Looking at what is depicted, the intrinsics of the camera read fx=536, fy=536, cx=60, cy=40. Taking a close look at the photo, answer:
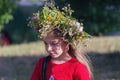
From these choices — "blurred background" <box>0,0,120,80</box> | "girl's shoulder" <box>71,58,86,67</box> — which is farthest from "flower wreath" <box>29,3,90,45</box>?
"blurred background" <box>0,0,120,80</box>

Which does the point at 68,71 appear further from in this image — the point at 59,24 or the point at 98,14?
the point at 98,14

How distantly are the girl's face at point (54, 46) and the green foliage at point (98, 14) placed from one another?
3.33 metres

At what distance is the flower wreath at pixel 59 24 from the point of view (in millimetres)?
4727

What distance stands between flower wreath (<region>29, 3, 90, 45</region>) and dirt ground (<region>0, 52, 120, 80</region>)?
4146mm

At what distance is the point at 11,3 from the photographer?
11703mm

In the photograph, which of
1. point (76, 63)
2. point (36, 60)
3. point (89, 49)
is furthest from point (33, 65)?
point (76, 63)

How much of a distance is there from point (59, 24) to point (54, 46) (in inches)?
7.9

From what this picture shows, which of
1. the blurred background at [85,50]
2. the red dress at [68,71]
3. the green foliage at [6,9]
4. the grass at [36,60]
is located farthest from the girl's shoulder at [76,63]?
the green foliage at [6,9]

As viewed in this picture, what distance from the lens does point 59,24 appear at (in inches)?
187

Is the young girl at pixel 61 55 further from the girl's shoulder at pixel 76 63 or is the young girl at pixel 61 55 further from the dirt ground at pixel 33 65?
the dirt ground at pixel 33 65

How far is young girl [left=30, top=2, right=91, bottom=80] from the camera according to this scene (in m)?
4.70

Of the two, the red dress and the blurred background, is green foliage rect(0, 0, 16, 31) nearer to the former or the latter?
the blurred background

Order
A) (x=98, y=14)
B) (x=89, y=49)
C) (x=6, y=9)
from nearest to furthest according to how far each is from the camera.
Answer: (x=6, y=9) → (x=89, y=49) → (x=98, y=14)

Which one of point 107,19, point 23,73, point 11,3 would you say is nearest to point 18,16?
point 107,19
